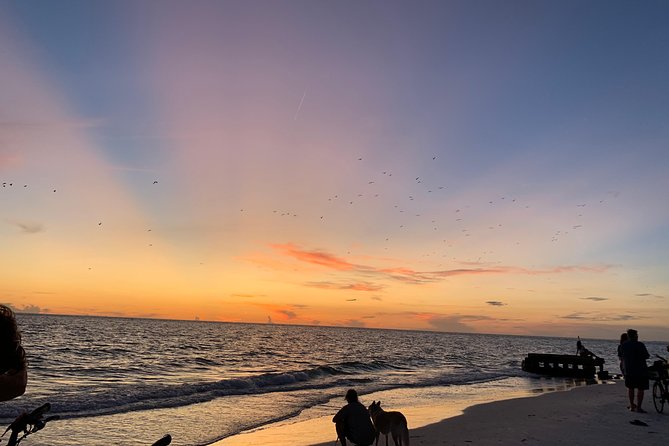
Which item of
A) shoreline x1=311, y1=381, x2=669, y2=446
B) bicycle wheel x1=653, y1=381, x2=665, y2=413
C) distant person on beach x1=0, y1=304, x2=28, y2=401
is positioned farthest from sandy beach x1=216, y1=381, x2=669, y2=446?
distant person on beach x1=0, y1=304, x2=28, y2=401

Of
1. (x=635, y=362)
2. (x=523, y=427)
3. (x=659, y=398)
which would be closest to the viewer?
(x=523, y=427)

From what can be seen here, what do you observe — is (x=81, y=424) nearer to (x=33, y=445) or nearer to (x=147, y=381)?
(x=33, y=445)

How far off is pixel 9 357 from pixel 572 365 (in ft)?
154

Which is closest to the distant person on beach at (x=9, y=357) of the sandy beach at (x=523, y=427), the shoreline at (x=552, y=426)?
the sandy beach at (x=523, y=427)

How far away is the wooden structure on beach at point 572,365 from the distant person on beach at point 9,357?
145 ft

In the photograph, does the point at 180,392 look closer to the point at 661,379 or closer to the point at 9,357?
the point at 661,379

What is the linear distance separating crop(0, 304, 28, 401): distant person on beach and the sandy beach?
1146 centimetres

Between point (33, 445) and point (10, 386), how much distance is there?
41.2 feet

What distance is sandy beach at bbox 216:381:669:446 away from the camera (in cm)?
1230

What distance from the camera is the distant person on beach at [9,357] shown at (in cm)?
257

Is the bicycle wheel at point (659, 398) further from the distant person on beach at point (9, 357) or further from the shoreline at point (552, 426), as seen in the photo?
the distant person on beach at point (9, 357)

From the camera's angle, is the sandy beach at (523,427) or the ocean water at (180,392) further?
the ocean water at (180,392)

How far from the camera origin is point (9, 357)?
2.59 m

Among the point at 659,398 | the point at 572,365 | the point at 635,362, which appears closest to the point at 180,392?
the point at 635,362
